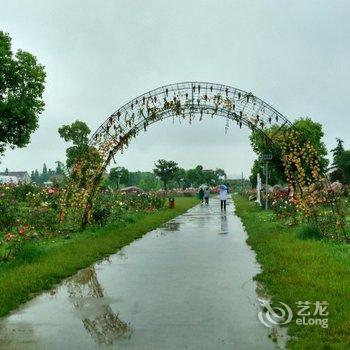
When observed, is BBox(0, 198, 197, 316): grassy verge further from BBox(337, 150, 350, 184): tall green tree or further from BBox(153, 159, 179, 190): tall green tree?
BBox(153, 159, 179, 190): tall green tree

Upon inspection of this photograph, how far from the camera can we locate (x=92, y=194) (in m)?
16.8

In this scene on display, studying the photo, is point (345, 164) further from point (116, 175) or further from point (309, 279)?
point (309, 279)

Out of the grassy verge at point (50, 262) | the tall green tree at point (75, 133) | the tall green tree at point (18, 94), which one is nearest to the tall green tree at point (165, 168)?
the tall green tree at point (75, 133)

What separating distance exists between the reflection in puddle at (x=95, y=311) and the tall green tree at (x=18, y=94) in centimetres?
2475

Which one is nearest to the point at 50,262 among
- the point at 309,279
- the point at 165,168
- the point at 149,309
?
the point at 149,309

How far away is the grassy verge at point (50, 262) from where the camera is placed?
7.65 m

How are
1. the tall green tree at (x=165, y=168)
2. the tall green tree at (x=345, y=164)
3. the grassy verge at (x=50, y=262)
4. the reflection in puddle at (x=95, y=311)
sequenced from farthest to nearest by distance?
the tall green tree at (x=165, y=168) < the tall green tree at (x=345, y=164) < the grassy verge at (x=50, y=262) < the reflection in puddle at (x=95, y=311)

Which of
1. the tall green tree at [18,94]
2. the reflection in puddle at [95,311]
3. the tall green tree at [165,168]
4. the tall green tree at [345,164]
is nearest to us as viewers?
the reflection in puddle at [95,311]

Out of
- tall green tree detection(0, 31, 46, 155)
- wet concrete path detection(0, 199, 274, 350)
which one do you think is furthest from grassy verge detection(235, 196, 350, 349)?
tall green tree detection(0, 31, 46, 155)

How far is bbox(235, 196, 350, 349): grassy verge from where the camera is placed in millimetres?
5345

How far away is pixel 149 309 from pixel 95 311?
70cm

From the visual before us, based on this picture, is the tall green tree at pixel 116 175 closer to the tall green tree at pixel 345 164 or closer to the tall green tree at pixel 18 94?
the tall green tree at pixel 345 164

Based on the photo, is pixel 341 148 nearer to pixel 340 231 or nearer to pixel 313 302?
pixel 340 231

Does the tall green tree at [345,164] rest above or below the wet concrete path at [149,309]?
above
